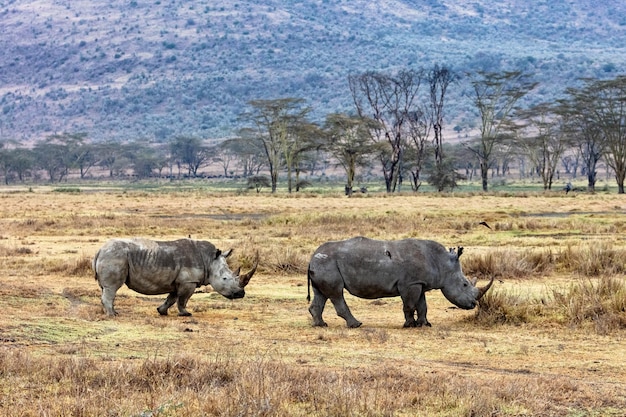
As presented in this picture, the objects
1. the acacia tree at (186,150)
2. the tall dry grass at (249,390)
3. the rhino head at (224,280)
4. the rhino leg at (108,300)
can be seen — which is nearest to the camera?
the tall dry grass at (249,390)

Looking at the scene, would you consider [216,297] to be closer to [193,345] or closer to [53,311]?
[53,311]

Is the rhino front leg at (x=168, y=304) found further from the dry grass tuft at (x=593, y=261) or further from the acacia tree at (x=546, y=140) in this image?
the acacia tree at (x=546, y=140)

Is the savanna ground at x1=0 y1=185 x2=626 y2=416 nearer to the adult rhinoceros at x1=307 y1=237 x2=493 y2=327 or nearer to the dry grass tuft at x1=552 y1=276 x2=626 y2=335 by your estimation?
the dry grass tuft at x1=552 y1=276 x2=626 y2=335

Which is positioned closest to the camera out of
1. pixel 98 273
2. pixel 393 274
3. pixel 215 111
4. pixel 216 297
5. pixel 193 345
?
pixel 193 345

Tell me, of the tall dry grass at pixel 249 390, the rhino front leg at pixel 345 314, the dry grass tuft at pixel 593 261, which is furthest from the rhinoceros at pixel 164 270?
the dry grass tuft at pixel 593 261

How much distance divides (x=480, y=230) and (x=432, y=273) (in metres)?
18.6

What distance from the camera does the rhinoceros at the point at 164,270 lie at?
43.9 ft

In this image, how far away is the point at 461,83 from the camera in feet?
641

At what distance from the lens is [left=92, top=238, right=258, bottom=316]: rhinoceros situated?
13.4m

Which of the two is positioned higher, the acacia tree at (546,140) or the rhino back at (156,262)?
the acacia tree at (546,140)

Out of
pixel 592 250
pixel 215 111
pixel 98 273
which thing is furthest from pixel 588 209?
pixel 215 111

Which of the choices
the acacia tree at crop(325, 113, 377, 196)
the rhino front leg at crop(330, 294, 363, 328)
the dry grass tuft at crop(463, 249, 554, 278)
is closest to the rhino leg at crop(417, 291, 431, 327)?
the rhino front leg at crop(330, 294, 363, 328)

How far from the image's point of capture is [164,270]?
13.7m

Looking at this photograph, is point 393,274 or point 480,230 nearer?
point 393,274
